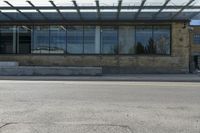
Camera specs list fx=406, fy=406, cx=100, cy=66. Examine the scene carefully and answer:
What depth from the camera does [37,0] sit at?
27.0m

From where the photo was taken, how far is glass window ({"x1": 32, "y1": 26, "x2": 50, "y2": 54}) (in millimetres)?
32969

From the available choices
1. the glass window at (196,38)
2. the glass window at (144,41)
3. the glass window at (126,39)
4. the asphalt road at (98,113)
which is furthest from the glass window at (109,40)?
the glass window at (196,38)

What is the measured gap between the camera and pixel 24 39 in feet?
110

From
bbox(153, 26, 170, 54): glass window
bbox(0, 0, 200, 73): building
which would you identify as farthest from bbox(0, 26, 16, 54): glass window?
bbox(153, 26, 170, 54): glass window

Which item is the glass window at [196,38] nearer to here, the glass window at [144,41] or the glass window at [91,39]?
the glass window at [144,41]

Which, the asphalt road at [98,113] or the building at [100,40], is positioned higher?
the building at [100,40]

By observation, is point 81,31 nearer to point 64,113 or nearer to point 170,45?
point 170,45

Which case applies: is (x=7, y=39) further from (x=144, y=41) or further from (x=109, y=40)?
(x=144, y=41)

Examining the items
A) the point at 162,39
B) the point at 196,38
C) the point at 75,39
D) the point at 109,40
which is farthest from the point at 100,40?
the point at 196,38

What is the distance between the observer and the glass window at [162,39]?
32438 millimetres

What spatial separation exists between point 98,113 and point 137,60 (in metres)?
21.6

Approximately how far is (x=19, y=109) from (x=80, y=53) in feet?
70.6

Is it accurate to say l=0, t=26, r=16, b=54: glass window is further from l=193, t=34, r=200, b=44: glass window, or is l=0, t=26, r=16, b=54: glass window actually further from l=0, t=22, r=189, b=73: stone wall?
l=193, t=34, r=200, b=44: glass window

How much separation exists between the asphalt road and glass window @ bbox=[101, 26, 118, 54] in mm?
17698
